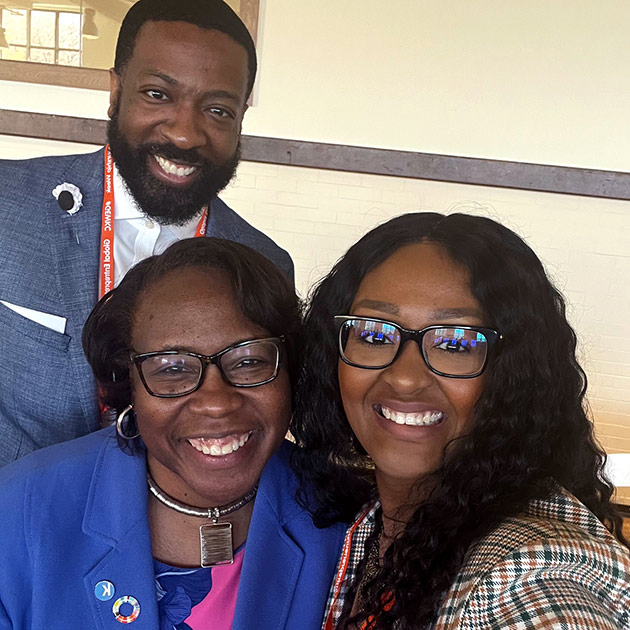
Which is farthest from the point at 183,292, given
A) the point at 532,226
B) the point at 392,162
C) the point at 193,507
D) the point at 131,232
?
the point at 532,226

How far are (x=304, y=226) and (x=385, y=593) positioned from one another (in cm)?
436

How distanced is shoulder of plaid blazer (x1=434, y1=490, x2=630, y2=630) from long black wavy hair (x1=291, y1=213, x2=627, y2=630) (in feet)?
0.31

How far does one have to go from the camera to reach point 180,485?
1685 mm

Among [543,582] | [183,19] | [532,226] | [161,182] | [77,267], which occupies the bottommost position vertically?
[532,226]

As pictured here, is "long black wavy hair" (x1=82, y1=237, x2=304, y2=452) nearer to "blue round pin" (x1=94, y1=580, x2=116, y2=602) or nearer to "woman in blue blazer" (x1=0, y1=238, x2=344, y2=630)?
"woman in blue blazer" (x1=0, y1=238, x2=344, y2=630)

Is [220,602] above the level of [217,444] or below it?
below

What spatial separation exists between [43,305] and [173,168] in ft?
1.96

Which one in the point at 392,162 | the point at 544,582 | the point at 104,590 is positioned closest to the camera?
the point at 544,582

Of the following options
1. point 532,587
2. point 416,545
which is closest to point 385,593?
point 416,545

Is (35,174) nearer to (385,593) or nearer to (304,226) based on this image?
(385,593)

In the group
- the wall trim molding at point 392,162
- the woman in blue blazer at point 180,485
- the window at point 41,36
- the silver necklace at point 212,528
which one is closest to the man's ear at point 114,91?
the woman in blue blazer at point 180,485

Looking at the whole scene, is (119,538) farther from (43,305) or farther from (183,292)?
(43,305)

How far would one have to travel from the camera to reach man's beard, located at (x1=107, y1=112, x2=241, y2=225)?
2410 mm

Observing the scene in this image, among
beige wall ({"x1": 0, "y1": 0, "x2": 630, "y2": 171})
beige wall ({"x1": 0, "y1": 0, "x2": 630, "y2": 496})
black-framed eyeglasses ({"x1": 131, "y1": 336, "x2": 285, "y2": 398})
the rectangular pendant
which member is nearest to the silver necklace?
the rectangular pendant
